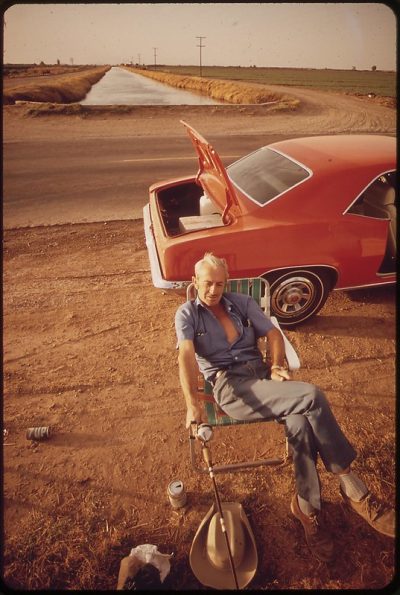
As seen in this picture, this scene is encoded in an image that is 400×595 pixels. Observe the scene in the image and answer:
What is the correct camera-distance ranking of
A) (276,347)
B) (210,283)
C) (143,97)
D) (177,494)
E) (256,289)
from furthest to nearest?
(143,97)
(256,289)
(276,347)
(210,283)
(177,494)

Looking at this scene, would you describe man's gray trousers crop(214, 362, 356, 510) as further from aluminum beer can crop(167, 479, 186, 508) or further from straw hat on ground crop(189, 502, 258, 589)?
aluminum beer can crop(167, 479, 186, 508)

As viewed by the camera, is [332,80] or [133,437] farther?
[332,80]

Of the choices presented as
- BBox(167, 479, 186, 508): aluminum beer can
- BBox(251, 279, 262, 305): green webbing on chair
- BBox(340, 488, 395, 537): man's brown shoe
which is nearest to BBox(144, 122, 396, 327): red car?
BBox(251, 279, 262, 305): green webbing on chair

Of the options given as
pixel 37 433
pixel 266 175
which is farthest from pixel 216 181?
pixel 37 433

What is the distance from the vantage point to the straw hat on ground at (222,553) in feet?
7.24

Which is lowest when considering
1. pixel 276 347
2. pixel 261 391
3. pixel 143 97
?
pixel 261 391

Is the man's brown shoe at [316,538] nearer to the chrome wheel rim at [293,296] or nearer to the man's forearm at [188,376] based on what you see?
the man's forearm at [188,376]

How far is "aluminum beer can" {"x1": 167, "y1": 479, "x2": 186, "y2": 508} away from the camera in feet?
8.13

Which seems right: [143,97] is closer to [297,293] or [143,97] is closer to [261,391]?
[297,293]

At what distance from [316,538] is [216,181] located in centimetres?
321

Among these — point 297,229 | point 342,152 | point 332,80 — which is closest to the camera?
point 297,229

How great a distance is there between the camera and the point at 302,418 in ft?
7.84

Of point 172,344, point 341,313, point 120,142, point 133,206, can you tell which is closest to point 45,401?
point 172,344

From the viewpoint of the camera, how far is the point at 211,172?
3.95 m
